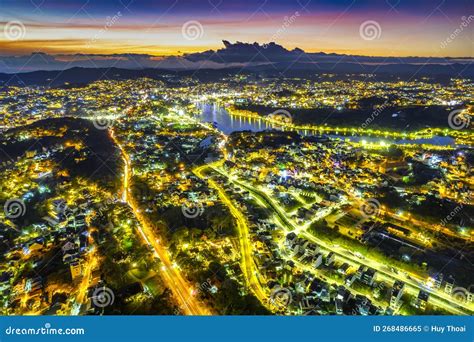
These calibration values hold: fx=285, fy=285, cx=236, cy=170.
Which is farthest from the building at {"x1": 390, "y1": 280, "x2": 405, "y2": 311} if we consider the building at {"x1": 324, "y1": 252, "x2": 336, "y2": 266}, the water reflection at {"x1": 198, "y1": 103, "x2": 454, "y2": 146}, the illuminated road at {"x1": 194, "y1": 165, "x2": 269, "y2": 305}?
the water reflection at {"x1": 198, "y1": 103, "x2": 454, "y2": 146}

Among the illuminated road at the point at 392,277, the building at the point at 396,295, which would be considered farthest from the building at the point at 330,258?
the building at the point at 396,295

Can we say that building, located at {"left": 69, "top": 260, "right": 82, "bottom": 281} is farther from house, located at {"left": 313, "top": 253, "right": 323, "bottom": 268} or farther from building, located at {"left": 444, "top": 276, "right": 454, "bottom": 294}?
building, located at {"left": 444, "top": 276, "right": 454, "bottom": 294}

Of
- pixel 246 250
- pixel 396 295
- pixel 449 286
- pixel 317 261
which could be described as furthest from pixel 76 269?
pixel 449 286

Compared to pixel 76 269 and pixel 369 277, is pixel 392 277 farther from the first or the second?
pixel 76 269

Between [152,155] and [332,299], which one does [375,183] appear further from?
[152,155]

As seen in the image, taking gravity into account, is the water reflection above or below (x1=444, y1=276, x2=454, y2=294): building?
above

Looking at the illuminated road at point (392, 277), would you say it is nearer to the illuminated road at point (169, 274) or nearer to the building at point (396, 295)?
the building at point (396, 295)
